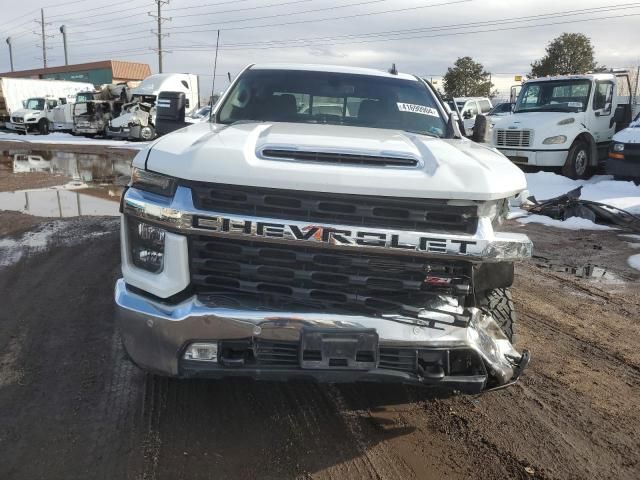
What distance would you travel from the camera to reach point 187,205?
2537 mm

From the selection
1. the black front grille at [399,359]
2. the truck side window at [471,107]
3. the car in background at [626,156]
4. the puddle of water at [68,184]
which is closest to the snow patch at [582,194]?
the car in background at [626,156]

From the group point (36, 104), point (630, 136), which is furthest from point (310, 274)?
point (36, 104)

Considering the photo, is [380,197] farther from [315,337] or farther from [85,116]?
[85,116]

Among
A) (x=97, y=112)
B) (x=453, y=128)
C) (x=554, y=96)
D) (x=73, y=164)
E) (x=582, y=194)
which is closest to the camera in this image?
(x=453, y=128)

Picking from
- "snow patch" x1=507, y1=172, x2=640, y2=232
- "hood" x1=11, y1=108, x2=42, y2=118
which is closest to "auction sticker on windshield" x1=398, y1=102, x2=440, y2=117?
Answer: "snow patch" x1=507, y1=172, x2=640, y2=232

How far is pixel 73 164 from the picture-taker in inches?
624

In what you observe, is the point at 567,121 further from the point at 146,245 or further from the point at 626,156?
the point at 146,245

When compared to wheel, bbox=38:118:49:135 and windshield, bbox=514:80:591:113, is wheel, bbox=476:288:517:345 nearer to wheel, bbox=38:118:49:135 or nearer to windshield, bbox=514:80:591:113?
windshield, bbox=514:80:591:113

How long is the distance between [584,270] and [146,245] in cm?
542

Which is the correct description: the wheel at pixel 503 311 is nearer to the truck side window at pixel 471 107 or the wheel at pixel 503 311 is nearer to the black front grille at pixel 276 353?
the black front grille at pixel 276 353

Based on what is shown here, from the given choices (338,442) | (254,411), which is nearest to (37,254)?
(254,411)

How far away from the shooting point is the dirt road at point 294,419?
264 centimetres

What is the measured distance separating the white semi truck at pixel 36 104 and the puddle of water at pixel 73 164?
36.9 ft

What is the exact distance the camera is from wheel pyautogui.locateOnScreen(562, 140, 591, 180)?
42.2ft
